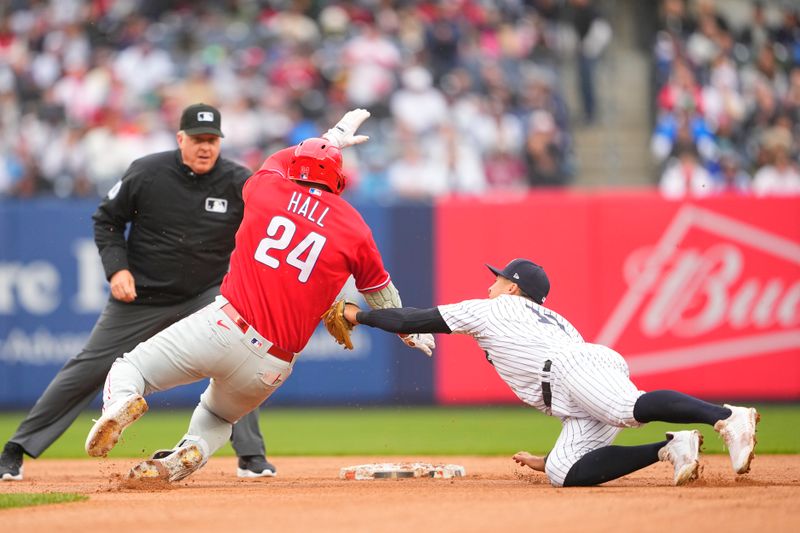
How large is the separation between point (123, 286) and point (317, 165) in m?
1.60

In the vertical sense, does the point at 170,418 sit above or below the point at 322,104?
below

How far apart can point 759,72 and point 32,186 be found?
9.98 metres

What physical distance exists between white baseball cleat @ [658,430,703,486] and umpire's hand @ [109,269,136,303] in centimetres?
331

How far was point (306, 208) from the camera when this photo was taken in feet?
22.1

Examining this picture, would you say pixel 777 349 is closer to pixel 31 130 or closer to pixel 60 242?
pixel 60 242

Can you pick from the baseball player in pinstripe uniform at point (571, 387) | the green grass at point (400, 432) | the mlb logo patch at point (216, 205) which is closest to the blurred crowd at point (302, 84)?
the green grass at point (400, 432)

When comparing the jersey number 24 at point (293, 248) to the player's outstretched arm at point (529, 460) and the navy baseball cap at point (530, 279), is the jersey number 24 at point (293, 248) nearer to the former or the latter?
the navy baseball cap at point (530, 279)

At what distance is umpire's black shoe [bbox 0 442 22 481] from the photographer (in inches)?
305

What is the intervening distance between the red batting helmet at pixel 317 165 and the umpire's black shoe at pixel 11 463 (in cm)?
259

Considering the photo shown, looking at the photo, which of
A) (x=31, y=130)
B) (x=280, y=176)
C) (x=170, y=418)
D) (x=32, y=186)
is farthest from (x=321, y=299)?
(x=31, y=130)

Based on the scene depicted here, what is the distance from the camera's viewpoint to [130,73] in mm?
16344

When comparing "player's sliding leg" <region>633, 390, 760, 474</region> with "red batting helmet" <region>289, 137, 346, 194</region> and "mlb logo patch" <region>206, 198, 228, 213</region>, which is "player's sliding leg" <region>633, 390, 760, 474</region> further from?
"mlb logo patch" <region>206, 198, 228, 213</region>

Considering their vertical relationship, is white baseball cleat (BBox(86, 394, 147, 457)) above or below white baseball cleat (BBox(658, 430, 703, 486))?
above

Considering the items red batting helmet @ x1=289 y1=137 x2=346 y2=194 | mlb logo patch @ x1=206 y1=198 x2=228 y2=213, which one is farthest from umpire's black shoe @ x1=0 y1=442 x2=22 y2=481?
red batting helmet @ x1=289 y1=137 x2=346 y2=194
